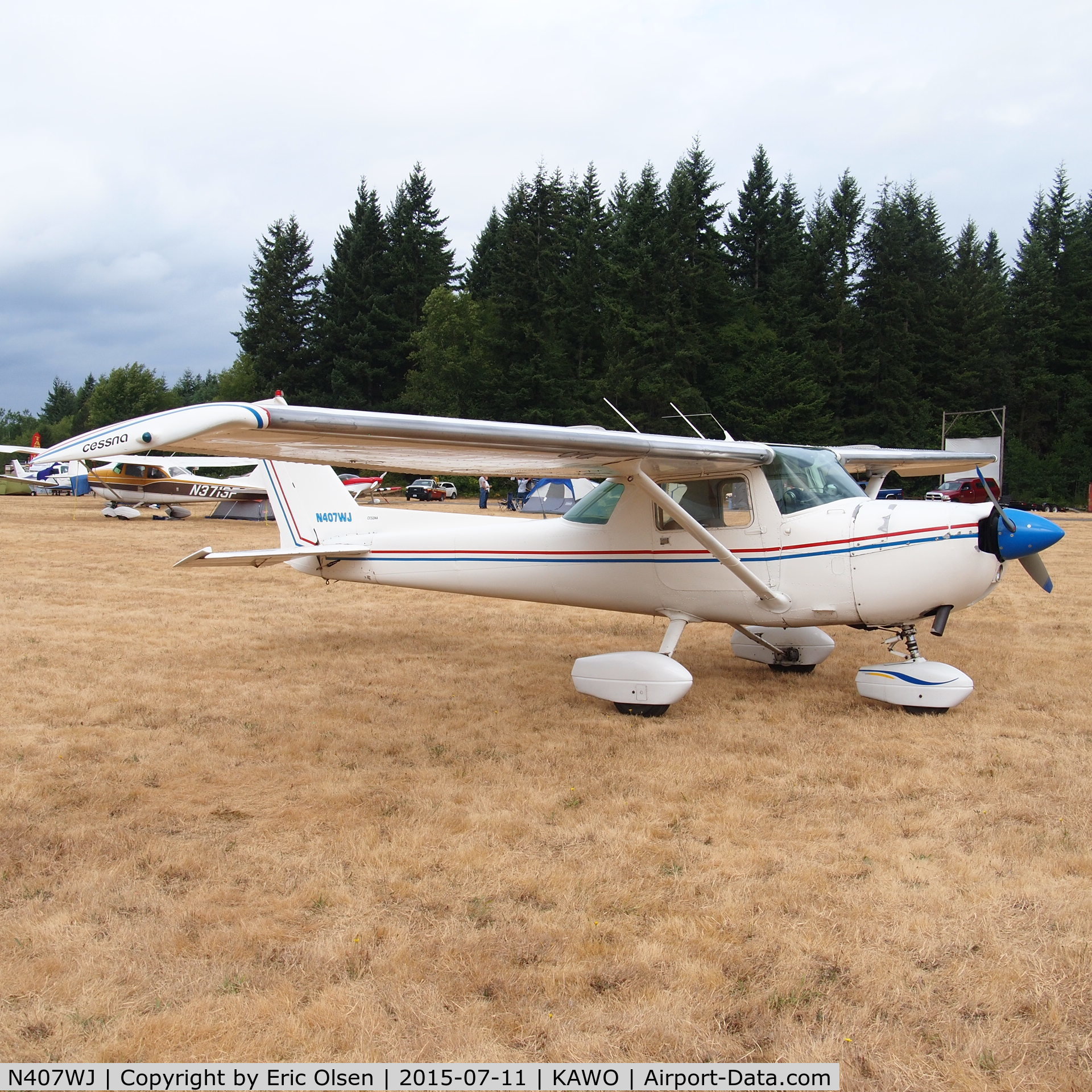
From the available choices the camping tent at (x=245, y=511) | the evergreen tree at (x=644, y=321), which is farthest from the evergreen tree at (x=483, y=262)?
the camping tent at (x=245, y=511)

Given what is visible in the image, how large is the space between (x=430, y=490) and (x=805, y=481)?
35.1m

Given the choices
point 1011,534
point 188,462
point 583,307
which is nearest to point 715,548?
point 1011,534

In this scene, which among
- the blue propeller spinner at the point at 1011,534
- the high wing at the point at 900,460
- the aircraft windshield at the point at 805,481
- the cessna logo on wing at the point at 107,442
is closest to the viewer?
the cessna logo on wing at the point at 107,442

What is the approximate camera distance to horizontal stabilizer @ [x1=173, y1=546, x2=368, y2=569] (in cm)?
759

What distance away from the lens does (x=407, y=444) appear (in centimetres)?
471

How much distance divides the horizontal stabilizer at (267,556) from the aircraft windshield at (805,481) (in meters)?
3.89

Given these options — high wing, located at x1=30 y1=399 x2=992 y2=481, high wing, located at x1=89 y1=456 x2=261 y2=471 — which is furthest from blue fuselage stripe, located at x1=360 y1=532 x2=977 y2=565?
high wing, located at x1=89 y1=456 x2=261 y2=471

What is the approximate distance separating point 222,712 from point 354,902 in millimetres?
3229

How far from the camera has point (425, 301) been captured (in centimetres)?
5256

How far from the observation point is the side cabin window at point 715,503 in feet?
21.1

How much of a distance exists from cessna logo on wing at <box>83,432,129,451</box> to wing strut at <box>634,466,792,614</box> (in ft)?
11.1

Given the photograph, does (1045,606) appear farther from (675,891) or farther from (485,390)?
(485,390)

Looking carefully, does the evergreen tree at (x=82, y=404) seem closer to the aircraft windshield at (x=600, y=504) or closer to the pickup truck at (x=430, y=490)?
the pickup truck at (x=430, y=490)

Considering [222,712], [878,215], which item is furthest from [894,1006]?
[878,215]
